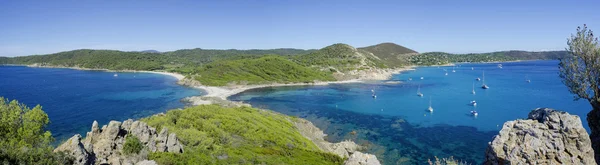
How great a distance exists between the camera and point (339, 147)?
50344 mm

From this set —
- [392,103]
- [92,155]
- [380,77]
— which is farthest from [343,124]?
[380,77]

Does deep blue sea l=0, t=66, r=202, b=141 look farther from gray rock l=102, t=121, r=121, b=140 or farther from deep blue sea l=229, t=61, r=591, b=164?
gray rock l=102, t=121, r=121, b=140

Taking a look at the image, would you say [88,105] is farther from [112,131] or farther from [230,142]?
[112,131]

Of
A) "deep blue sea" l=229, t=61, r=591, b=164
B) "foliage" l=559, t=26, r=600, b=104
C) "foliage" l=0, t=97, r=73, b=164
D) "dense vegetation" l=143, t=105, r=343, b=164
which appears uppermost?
"foliage" l=559, t=26, r=600, b=104

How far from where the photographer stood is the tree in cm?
2480

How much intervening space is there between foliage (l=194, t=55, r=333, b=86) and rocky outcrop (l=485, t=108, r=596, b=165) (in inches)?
5197

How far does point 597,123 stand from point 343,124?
49.3m

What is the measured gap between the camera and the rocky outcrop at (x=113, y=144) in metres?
20.2

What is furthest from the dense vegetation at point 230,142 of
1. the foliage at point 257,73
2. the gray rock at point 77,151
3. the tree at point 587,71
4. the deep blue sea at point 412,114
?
the foliage at point 257,73

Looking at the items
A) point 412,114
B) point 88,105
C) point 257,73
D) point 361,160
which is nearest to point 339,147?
point 361,160

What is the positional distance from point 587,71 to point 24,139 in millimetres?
40904

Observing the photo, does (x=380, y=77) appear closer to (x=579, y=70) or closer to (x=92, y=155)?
(x=579, y=70)

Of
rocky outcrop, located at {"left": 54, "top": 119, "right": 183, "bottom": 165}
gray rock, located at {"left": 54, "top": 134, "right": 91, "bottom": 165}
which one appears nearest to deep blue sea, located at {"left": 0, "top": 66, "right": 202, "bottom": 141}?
rocky outcrop, located at {"left": 54, "top": 119, "right": 183, "bottom": 165}

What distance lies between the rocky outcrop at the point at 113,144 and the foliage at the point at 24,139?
1.14 metres
